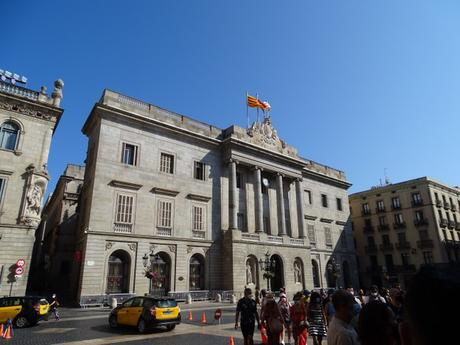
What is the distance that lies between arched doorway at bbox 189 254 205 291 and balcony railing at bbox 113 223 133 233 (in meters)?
6.48

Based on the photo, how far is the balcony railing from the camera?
85.0ft

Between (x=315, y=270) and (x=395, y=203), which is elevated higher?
(x=395, y=203)

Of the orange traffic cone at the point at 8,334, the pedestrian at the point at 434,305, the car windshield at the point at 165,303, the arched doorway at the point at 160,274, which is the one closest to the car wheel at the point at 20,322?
the orange traffic cone at the point at 8,334

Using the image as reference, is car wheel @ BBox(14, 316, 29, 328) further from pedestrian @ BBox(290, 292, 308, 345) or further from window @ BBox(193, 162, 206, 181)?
window @ BBox(193, 162, 206, 181)

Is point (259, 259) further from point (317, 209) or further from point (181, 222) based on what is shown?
point (317, 209)

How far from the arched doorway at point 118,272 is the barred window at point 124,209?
8.28 ft

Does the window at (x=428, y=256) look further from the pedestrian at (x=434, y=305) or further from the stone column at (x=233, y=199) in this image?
the pedestrian at (x=434, y=305)

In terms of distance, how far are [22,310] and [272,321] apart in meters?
13.1

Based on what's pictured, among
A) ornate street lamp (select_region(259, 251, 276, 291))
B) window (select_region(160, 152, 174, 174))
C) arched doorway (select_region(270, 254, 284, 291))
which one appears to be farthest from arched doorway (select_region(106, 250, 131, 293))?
arched doorway (select_region(270, 254, 284, 291))

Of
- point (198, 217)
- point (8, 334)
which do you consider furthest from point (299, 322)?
point (198, 217)

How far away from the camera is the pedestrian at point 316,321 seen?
27.9 ft

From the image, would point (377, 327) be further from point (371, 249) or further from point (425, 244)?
point (371, 249)

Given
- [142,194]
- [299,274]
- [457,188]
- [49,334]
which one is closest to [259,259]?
[299,274]

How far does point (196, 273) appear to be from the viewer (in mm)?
29703
